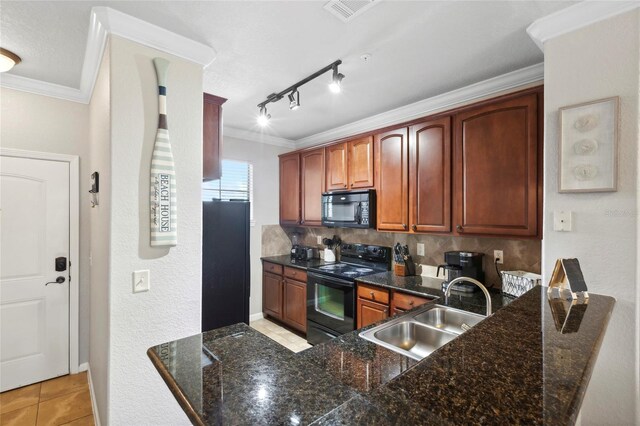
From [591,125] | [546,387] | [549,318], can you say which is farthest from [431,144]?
[546,387]

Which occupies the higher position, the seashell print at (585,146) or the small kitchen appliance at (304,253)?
the seashell print at (585,146)

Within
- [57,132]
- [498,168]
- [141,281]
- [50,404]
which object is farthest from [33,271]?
[498,168]

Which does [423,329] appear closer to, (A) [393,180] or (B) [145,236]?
(A) [393,180]

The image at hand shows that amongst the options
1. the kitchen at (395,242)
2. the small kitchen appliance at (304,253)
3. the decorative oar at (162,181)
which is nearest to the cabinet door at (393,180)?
the kitchen at (395,242)

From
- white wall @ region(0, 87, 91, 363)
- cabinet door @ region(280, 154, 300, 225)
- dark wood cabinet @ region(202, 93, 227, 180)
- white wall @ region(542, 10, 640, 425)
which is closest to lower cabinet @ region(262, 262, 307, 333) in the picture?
cabinet door @ region(280, 154, 300, 225)

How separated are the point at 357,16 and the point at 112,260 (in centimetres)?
192

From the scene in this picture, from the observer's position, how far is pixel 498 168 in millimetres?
2277

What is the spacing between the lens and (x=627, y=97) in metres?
1.52

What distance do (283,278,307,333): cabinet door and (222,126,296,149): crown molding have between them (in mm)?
2008

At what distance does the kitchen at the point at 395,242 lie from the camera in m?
0.73

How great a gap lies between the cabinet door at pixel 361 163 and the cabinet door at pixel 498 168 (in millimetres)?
925

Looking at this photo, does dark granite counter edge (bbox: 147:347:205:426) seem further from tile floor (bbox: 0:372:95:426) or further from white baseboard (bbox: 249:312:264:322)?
white baseboard (bbox: 249:312:264:322)

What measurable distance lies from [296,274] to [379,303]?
1.29 m

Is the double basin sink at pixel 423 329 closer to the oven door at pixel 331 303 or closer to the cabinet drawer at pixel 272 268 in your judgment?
the oven door at pixel 331 303
